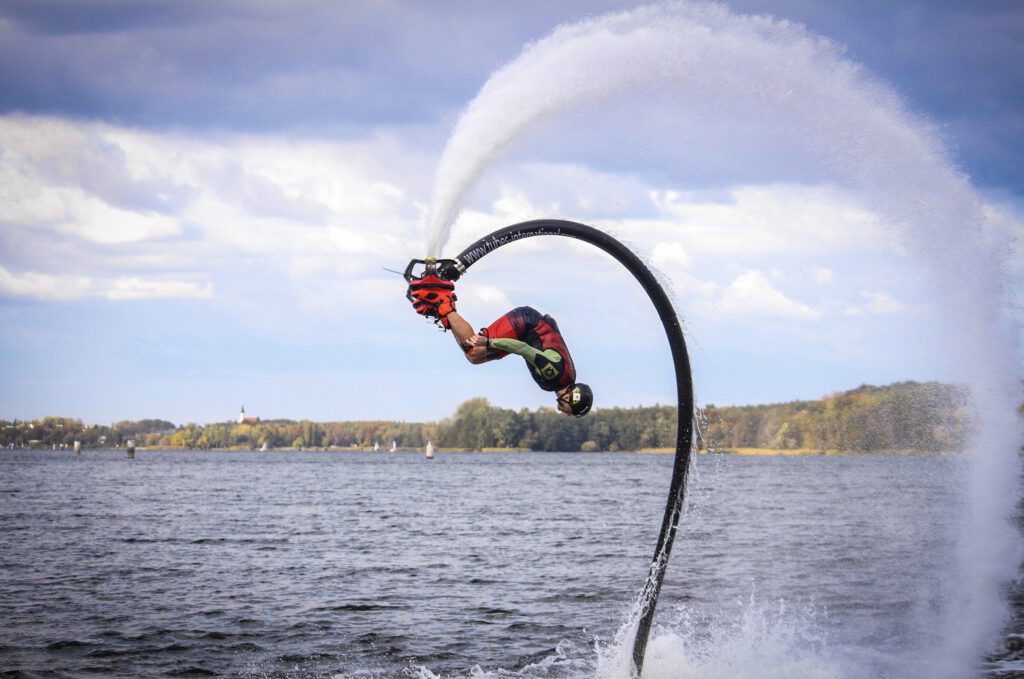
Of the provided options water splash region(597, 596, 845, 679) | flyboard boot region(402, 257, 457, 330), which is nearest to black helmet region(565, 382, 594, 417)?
flyboard boot region(402, 257, 457, 330)

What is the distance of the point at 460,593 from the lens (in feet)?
92.2

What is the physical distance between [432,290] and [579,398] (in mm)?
2398

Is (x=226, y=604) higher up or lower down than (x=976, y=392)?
lower down

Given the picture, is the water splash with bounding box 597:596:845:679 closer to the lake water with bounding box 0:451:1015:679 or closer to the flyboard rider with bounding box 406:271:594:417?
the lake water with bounding box 0:451:1015:679

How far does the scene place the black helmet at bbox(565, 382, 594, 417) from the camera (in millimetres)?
11234

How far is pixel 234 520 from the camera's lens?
56406 millimetres

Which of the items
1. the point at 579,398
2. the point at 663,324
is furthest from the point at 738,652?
the point at 579,398

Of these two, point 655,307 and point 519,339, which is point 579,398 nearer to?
point 519,339

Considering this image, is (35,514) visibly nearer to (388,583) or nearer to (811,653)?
(388,583)

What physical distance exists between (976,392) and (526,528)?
31512 millimetres

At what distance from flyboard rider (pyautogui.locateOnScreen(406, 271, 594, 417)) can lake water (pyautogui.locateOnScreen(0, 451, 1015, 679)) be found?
349 centimetres

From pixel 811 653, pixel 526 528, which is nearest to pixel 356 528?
pixel 526 528

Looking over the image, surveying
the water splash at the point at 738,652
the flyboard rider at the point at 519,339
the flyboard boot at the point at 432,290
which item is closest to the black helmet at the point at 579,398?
the flyboard rider at the point at 519,339

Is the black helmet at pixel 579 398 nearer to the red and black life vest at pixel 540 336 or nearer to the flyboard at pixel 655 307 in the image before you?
the red and black life vest at pixel 540 336
